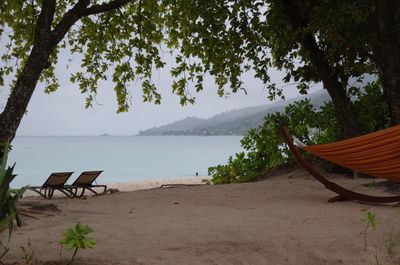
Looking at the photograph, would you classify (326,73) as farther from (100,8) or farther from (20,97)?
(20,97)

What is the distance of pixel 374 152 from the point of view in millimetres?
4902

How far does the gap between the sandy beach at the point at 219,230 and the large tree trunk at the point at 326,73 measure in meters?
1.67

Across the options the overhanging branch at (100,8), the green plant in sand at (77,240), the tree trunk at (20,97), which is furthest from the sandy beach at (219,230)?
the overhanging branch at (100,8)

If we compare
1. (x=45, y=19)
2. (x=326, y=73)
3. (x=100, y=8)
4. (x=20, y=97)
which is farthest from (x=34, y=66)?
(x=326, y=73)

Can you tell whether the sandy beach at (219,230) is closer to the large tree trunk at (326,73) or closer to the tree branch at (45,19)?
the large tree trunk at (326,73)

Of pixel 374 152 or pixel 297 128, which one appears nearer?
pixel 374 152

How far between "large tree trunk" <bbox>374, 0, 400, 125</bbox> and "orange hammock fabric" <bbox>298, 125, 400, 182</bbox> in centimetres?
201

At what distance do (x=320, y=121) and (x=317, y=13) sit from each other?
3206 millimetres

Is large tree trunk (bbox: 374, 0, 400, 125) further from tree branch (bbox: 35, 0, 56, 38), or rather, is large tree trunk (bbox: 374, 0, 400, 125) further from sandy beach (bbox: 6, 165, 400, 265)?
tree branch (bbox: 35, 0, 56, 38)

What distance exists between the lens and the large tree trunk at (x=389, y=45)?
6.57 metres

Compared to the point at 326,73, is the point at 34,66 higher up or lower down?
lower down

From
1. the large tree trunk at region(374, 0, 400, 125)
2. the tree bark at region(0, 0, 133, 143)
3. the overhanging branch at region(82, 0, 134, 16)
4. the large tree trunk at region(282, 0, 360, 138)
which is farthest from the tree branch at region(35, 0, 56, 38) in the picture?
the large tree trunk at region(374, 0, 400, 125)

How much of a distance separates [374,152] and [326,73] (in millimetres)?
3475

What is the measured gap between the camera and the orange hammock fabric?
478 centimetres
